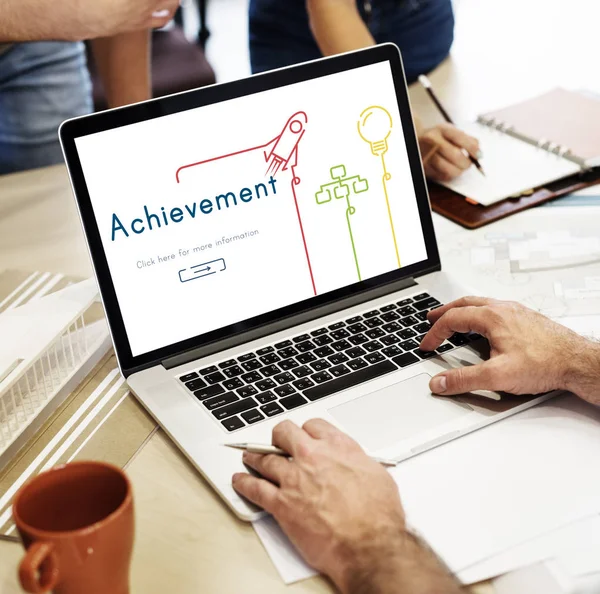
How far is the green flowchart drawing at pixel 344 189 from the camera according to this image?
992 mm

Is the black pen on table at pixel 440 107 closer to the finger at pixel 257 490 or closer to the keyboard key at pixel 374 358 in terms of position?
the keyboard key at pixel 374 358

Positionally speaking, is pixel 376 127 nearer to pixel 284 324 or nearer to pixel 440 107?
pixel 284 324

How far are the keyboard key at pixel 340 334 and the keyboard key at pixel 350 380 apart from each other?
0.22 ft

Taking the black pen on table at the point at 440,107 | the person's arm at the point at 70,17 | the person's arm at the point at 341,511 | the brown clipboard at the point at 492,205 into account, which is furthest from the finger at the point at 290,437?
the person's arm at the point at 70,17

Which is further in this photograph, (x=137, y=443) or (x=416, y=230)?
(x=416, y=230)

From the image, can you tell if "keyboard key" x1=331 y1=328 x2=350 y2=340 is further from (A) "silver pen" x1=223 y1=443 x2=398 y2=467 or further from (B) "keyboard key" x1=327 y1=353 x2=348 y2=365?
(A) "silver pen" x1=223 y1=443 x2=398 y2=467

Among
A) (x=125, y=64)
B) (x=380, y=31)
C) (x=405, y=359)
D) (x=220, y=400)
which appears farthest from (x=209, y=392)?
(x=380, y=31)

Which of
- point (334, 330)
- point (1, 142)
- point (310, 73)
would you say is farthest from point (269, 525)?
point (1, 142)

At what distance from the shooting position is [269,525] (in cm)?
73

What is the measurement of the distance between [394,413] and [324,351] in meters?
0.13

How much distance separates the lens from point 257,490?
0.72 metres

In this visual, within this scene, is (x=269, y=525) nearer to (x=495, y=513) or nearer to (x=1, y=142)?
(x=495, y=513)

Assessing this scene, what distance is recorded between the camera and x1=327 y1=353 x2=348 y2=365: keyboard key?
35.6 inches

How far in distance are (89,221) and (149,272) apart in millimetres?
87
